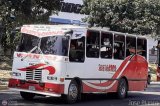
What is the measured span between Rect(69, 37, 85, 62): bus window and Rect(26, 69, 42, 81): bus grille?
1245 millimetres

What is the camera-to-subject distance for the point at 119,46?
20.5m

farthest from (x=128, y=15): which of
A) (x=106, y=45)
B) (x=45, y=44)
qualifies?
(x=45, y=44)

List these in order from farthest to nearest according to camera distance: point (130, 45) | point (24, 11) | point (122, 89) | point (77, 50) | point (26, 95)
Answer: point (24, 11) → point (130, 45) → point (122, 89) → point (26, 95) → point (77, 50)

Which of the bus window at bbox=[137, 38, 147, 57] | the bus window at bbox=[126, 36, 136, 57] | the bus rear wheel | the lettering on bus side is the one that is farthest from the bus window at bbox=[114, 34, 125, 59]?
the bus rear wheel

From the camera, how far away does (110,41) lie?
1970 centimetres

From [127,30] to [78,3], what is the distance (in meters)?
26.4

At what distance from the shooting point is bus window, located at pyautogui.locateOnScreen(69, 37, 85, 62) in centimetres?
1691

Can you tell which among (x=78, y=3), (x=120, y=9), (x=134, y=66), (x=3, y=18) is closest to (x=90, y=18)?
(x=120, y=9)

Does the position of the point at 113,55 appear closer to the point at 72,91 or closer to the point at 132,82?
the point at 132,82

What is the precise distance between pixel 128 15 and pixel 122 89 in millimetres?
20740

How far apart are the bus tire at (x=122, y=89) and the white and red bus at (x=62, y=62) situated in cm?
82

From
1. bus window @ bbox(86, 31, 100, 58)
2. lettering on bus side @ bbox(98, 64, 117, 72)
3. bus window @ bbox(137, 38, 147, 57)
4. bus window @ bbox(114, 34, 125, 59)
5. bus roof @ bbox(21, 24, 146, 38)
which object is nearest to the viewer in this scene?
bus roof @ bbox(21, 24, 146, 38)

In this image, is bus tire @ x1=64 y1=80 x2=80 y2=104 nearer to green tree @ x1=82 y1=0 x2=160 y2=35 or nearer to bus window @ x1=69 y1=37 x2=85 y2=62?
bus window @ x1=69 y1=37 x2=85 y2=62

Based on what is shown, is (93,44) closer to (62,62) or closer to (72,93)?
(62,62)
